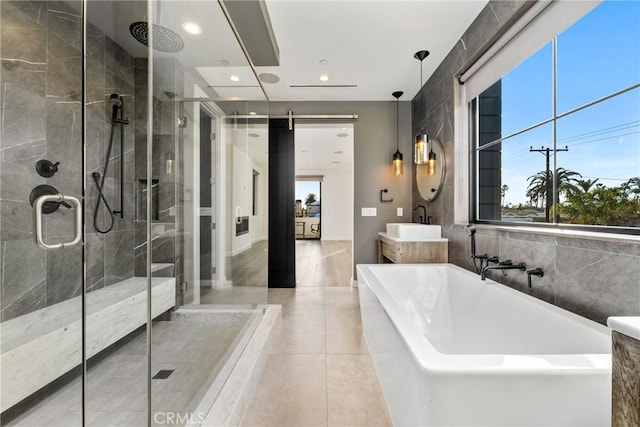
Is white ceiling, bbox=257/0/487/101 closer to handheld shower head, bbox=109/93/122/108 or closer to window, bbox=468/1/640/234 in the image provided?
window, bbox=468/1/640/234

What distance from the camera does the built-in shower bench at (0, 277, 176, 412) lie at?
1218mm

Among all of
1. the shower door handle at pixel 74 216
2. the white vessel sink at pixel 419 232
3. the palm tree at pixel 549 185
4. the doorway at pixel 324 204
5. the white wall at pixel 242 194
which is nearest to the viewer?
the shower door handle at pixel 74 216

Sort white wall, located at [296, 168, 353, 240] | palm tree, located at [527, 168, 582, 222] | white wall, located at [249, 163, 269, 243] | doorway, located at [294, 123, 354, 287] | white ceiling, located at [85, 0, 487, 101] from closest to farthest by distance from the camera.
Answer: palm tree, located at [527, 168, 582, 222] < white ceiling, located at [85, 0, 487, 101] < white wall, located at [249, 163, 269, 243] < doorway, located at [294, 123, 354, 287] < white wall, located at [296, 168, 353, 240]

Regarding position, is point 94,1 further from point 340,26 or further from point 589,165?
point 589,165

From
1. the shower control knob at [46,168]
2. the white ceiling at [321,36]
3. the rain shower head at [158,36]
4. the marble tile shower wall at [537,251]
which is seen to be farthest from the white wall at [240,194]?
the marble tile shower wall at [537,251]

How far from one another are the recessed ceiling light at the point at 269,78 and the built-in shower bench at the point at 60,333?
256cm

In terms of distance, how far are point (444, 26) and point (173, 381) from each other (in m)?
3.12

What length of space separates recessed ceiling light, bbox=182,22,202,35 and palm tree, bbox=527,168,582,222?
2.52m

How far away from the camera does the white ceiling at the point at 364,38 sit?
2.08 m

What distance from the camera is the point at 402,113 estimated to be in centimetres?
381

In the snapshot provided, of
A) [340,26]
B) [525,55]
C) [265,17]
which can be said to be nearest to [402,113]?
[340,26]

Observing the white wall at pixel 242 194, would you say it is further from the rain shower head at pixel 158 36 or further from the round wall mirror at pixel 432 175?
the round wall mirror at pixel 432 175

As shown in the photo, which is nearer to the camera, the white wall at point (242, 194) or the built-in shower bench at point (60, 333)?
the built-in shower bench at point (60, 333)

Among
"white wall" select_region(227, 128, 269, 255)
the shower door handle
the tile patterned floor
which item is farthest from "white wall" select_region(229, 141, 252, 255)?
the shower door handle
